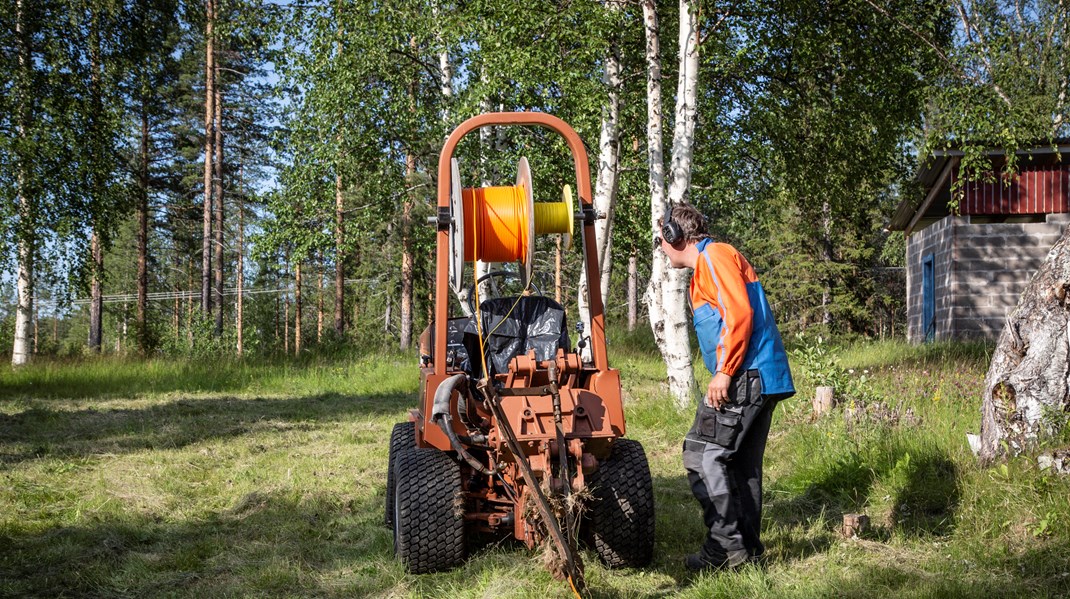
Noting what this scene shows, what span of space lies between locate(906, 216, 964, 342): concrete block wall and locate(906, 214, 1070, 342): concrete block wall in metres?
0.02

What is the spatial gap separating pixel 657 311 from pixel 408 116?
572 cm

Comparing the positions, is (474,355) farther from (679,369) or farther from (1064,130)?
(1064,130)

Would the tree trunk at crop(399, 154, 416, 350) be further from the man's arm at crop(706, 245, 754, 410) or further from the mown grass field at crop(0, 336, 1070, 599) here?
the man's arm at crop(706, 245, 754, 410)

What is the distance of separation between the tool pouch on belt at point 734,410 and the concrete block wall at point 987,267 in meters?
12.3

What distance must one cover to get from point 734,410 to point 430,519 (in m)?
1.56

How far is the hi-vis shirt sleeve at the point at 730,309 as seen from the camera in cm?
402

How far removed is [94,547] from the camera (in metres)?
5.17

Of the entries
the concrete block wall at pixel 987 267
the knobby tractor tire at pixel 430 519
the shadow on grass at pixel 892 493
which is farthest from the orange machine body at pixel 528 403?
the concrete block wall at pixel 987 267

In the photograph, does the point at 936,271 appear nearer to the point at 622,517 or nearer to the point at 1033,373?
the point at 1033,373

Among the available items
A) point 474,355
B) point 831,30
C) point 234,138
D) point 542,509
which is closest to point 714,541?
point 542,509

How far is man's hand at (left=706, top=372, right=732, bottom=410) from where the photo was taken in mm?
4039

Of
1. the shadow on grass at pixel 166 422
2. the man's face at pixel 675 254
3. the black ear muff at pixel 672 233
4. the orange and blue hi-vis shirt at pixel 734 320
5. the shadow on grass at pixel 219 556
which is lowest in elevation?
the shadow on grass at pixel 219 556

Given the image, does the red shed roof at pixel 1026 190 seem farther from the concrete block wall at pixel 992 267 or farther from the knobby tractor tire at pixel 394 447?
the knobby tractor tire at pixel 394 447

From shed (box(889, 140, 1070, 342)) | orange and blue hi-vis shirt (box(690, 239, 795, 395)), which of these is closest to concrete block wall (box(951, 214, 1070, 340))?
shed (box(889, 140, 1070, 342))
